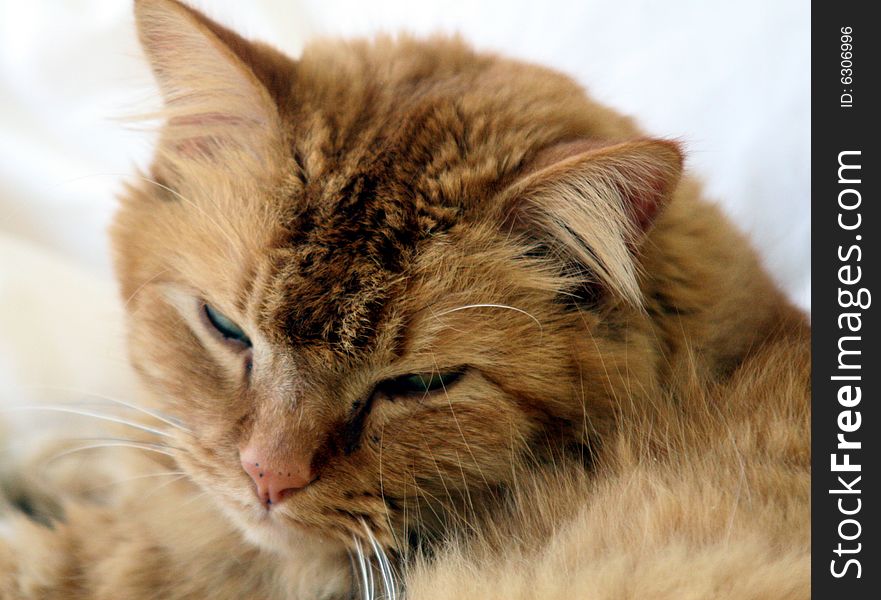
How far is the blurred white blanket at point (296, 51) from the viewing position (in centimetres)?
162

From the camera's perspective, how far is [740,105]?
6.15 ft

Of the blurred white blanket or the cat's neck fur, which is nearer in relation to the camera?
the cat's neck fur

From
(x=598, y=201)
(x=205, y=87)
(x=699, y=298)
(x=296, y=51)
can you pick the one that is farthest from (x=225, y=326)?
(x=296, y=51)

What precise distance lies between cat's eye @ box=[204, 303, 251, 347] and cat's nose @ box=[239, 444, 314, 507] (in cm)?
15

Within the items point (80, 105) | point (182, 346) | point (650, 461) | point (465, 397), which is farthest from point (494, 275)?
point (80, 105)

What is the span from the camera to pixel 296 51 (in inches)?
72.4

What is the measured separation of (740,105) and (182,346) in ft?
4.24

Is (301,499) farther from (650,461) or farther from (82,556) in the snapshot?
(82,556)

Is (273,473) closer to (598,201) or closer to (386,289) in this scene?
(386,289)

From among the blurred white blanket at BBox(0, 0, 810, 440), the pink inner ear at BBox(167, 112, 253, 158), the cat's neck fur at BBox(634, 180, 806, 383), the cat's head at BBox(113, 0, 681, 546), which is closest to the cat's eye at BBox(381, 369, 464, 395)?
the cat's head at BBox(113, 0, 681, 546)

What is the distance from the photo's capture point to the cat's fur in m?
1.00
